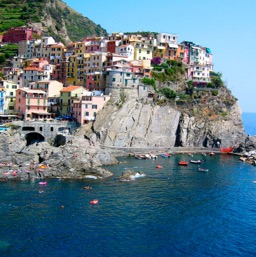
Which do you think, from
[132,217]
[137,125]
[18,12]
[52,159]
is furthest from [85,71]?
[132,217]

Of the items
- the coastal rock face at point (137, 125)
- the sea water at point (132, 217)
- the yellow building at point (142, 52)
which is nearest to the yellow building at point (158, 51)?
the yellow building at point (142, 52)

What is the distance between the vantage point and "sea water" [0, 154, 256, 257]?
38.9m

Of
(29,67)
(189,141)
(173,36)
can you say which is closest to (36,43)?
(29,67)

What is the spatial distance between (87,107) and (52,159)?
2256cm

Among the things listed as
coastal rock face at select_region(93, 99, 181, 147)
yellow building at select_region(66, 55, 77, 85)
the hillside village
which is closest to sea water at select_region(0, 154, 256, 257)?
coastal rock face at select_region(93, 99, 181, 147)

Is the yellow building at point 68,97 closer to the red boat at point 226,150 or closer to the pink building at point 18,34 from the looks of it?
the red boat at point 226,150

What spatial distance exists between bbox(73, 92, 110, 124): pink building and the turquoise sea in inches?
906

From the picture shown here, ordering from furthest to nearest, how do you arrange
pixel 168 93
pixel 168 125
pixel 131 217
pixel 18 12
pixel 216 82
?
pixel 18 12 → pixel 216 82 → pixel 168 93 → pixel 168 125 → pixel 131 217

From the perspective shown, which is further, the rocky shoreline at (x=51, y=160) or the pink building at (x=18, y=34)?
the pink building at (x=18, y=34)

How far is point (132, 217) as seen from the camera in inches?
1842

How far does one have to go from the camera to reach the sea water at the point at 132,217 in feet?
128

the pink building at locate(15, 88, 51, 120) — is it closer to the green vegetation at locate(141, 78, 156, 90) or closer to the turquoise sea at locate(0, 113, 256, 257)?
the green vegetation at locate(141, 78, 156, 90)

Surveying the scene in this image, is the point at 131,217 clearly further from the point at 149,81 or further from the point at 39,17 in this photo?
the point at 39,17

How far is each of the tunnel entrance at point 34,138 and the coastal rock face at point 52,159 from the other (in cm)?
775
